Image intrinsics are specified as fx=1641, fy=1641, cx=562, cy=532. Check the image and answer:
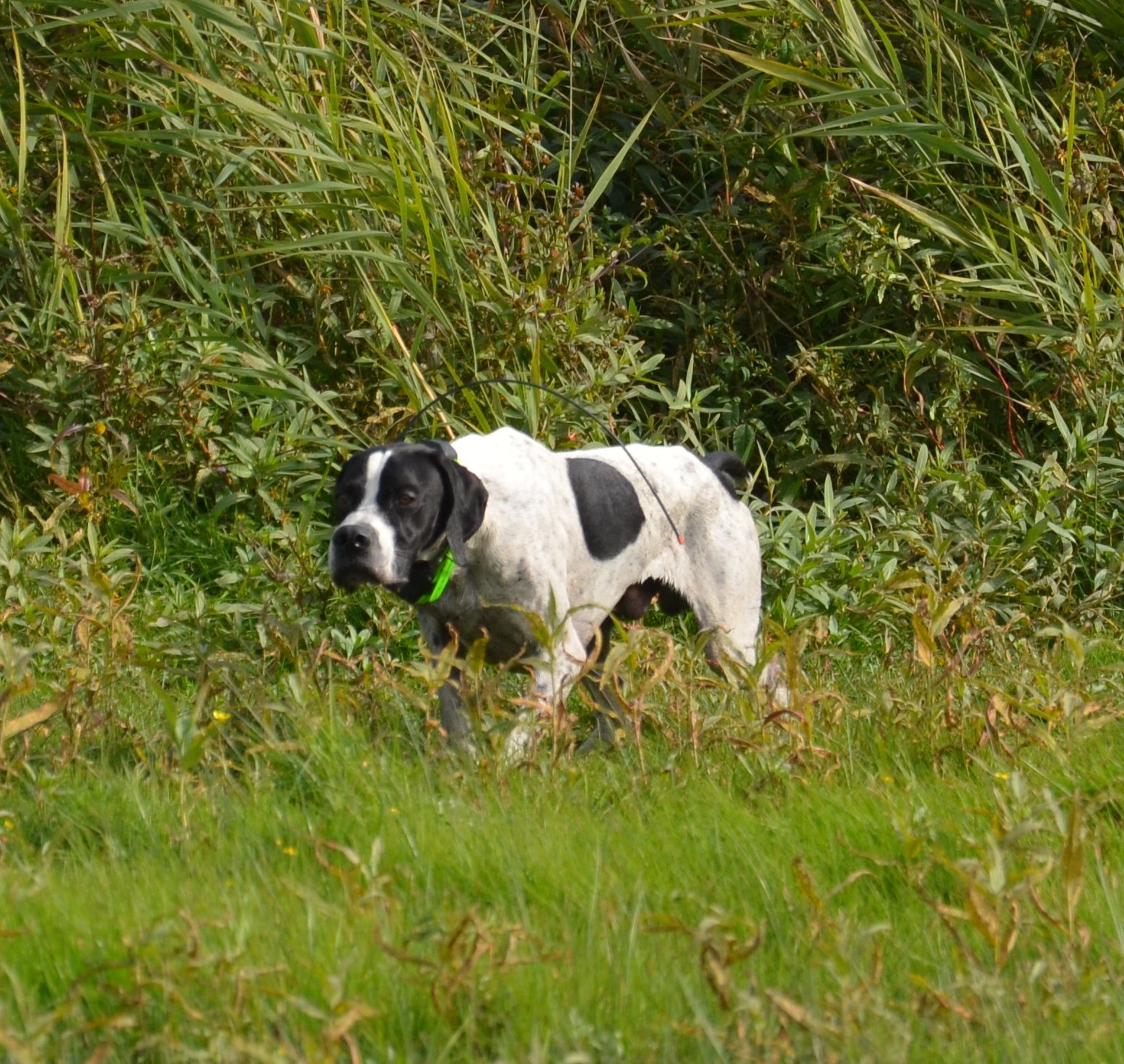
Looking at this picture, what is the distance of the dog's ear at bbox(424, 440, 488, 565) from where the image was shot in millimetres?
4328

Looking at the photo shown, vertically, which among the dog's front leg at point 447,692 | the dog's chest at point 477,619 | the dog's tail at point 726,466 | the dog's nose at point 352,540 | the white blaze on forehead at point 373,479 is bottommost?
the dog's front leg at point 447,692

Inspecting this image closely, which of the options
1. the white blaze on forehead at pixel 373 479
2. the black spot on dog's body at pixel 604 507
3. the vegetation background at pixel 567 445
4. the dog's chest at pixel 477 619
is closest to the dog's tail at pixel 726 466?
the black spot on dog's body at pixel 604 507

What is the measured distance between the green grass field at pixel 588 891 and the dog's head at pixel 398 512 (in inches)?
15.1

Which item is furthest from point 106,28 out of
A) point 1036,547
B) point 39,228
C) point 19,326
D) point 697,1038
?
point 697,1038

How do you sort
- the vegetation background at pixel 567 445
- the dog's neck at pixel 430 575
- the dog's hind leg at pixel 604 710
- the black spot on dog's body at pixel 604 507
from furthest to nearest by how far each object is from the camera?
the black spot on dog's body at pixel 604 507
the dog's neck at pixel 430 575
the dog's hind leg at pixel 604 710
the vegetation background at pixel 567 445

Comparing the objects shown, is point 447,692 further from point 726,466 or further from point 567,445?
point 567,445

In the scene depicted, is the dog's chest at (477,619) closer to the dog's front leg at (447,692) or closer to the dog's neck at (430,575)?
the dog's front leg at (447,692)

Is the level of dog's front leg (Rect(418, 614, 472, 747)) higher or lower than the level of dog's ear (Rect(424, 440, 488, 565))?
lower

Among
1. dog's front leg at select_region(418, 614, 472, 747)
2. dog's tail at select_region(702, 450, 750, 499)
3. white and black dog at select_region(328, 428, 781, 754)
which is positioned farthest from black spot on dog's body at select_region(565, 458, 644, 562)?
dog's front leg at select_region(418, 614, 472, 747)

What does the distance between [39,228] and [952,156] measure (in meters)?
3.83

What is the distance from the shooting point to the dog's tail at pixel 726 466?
17.8 feet

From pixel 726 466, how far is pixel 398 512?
1.58m

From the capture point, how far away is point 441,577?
14.5 feet

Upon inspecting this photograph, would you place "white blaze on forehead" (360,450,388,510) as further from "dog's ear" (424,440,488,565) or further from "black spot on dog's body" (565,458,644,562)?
"black spot on dog's body" (565,458,644,562)
